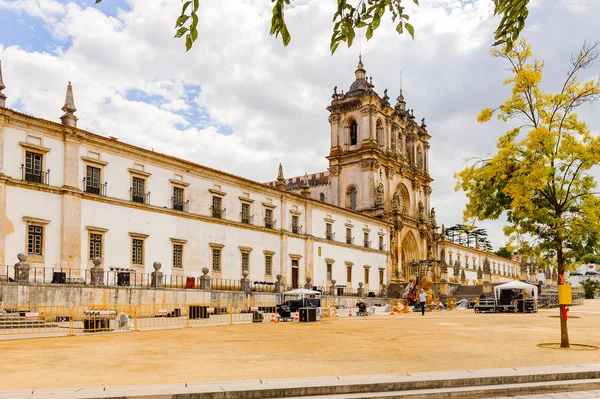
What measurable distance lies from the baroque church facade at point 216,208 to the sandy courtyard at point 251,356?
1239 centimetres

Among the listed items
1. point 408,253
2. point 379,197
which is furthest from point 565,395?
point 408,253

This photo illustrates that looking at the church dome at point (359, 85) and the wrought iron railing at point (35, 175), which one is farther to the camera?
the church dome at point (359, 85)

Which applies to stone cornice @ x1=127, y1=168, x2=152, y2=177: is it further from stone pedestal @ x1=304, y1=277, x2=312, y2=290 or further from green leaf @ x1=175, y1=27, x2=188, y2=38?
green leaf @ x1=175, y1=27, x2=188, y2=38

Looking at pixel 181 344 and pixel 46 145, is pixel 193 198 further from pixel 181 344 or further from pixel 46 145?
pixel 181 344

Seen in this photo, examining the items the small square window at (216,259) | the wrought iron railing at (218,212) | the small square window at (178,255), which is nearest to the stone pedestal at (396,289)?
the small square window at (216,259)

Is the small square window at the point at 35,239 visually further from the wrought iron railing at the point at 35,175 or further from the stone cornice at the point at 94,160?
the stone cornice at the point at 94,160

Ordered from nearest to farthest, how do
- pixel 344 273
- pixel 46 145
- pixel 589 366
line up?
pixel 589 366, pixel 46 145, pixel 344 273

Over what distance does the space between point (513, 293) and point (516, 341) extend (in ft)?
81.0

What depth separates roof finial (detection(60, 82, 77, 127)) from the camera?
30.3 metres

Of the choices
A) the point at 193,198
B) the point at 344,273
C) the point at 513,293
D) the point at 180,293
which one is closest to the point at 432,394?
the point at 180,293

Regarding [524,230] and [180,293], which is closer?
[524,230]

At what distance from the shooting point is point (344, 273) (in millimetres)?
51688

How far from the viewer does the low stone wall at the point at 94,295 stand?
77.0ft

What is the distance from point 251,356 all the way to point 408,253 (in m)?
54.3
